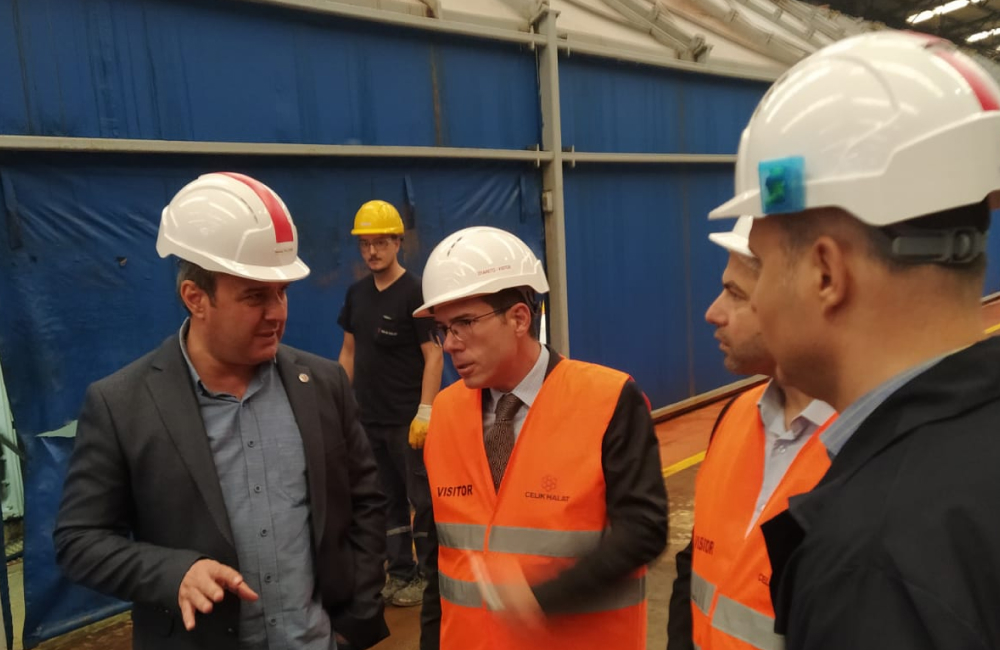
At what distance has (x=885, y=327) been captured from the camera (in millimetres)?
798

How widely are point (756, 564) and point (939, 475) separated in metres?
0.83

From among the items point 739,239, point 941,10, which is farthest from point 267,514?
point 941,10

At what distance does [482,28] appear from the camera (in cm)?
564

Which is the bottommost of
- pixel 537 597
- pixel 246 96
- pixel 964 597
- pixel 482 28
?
pixel 537 597

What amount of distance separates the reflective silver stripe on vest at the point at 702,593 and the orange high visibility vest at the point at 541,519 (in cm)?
21

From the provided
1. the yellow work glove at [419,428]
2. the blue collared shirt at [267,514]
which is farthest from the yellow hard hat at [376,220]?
the blue collared shirt at [267,514]

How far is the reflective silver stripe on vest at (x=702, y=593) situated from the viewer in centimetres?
151

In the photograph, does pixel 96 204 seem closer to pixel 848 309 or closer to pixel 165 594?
pixel 165 594

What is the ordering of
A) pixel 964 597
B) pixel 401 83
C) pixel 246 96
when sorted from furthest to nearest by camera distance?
pixel 401 83
pixel 246 96
pixel 964 597

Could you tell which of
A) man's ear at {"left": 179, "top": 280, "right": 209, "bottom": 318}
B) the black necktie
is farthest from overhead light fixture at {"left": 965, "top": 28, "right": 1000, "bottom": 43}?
man's ear at {"left": 179, "top": 280, "right": 209, "bottom": 318}

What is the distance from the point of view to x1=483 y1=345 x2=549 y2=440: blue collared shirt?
1.92 m

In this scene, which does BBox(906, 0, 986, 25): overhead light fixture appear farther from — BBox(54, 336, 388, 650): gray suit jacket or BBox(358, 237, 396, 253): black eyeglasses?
BBox(54, 336, 388, 650): gray suit jacket

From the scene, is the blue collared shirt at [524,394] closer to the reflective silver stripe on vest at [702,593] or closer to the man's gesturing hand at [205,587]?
the reflective silver stripe on vest at [702,593]

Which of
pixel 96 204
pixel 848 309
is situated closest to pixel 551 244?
pixel 96 204
